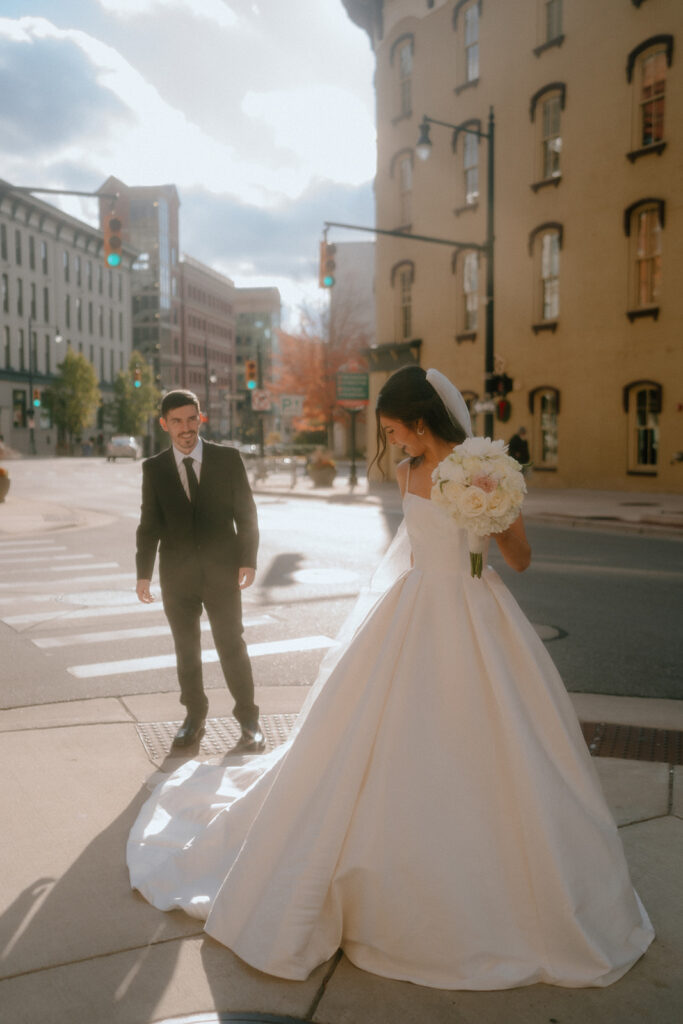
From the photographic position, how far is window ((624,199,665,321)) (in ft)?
77.9

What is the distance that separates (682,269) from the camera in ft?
75.3

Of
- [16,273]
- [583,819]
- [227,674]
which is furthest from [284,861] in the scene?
[16,273]

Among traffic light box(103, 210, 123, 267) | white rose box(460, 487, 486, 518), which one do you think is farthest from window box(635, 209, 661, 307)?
white rose box(460, 487, 486, 518)

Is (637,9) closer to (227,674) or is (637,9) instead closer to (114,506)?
(114,506)

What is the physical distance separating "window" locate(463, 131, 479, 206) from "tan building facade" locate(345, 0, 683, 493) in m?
0.07

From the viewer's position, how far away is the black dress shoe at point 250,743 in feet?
16.4

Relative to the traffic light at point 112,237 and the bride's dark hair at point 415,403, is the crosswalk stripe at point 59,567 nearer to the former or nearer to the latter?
the traffic light at point 112,237

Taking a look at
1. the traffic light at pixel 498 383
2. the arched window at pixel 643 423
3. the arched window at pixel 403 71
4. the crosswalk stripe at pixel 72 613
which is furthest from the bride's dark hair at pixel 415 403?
the arched window at pixel 403 71

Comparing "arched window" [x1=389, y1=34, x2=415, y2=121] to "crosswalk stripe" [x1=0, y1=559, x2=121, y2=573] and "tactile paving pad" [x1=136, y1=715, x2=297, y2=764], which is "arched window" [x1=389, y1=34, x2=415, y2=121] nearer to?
"crosswalk stripe" [x1=0, y1=559, x2=121, y2=573]

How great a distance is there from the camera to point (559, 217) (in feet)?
86.9

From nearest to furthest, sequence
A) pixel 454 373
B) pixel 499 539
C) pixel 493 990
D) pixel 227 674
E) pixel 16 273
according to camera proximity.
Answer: pixel 493 990, pixel 499 539, pixel 227 674, pixel 454 373, pixel 16 273

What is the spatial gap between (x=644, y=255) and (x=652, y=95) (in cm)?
401

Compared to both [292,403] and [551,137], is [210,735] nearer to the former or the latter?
[551,137]

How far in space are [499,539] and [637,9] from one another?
988 inches
